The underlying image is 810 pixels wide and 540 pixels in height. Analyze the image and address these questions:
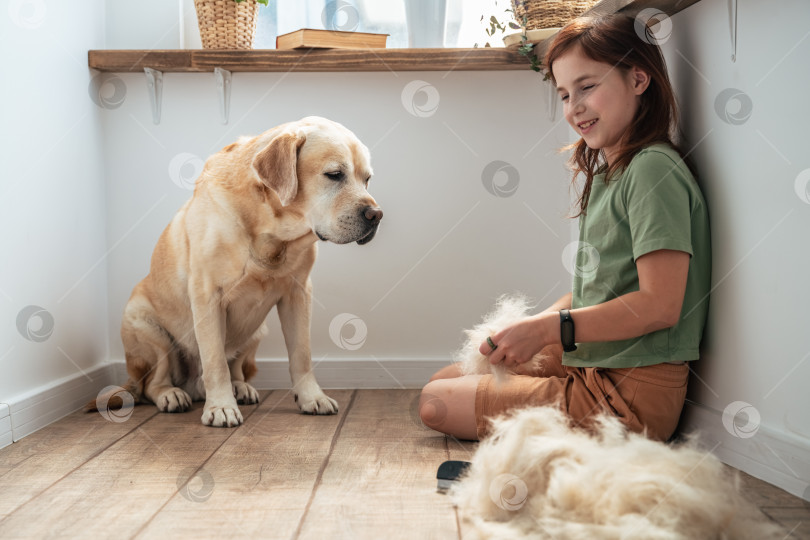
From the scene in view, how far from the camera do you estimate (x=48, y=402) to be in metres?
1.98

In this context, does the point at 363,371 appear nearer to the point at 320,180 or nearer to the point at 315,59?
the point at 320,180

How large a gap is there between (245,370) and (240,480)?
0.96 metres

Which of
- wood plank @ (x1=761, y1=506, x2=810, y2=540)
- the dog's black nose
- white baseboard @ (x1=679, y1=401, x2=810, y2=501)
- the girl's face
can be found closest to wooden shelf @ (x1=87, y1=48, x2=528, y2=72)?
the dog's black nose

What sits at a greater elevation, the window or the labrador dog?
the window

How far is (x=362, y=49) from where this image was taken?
2.33 meters

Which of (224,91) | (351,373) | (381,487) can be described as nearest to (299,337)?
(351,373)

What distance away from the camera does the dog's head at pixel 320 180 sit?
184cm

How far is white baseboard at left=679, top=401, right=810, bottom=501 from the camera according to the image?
4.03 feet

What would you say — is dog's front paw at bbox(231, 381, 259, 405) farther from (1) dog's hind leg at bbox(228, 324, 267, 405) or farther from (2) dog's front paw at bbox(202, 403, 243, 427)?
(2) dog's front paw at bbox(202, 403, 243, 427)

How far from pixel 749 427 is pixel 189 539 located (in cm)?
105

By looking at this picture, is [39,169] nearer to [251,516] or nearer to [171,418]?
[171,418]

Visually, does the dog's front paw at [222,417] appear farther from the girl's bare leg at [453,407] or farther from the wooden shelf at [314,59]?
the wooden shelf at [314,59]

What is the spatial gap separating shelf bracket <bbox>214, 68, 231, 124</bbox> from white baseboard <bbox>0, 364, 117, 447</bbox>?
0.97 m

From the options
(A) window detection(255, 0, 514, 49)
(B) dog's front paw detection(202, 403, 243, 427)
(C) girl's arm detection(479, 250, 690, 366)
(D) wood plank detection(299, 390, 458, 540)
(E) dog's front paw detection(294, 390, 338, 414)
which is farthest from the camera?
(A) window detection(255, 0, 514, 49)
